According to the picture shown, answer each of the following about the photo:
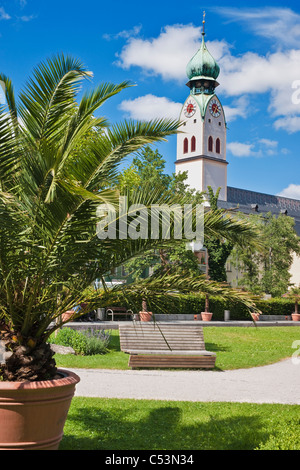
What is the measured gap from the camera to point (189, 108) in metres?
77.9

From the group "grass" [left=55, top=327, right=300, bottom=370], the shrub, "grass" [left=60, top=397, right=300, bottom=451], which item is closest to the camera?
"grass" [left=60, top=397, right=300, bottom=451]

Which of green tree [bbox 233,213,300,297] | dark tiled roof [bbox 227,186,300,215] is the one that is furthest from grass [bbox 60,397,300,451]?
dark tiled roof [bbox 227,186,300,215]

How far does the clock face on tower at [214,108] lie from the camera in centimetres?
7700

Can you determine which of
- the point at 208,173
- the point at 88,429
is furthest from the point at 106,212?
the point at 208,173

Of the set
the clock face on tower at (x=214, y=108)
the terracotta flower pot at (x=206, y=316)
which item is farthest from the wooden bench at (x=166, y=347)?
the clock face on tower at (x=214, y=108)

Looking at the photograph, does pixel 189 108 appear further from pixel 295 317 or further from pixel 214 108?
pixel 295 317

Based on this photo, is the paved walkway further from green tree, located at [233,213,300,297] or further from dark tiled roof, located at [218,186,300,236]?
dark tiled roof, located at [218,186,300,236]

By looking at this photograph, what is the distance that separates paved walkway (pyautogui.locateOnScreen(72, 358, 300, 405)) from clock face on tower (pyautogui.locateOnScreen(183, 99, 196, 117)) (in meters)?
68.2

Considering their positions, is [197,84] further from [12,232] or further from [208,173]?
[12,232]

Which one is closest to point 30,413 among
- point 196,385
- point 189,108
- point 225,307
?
point 196,385

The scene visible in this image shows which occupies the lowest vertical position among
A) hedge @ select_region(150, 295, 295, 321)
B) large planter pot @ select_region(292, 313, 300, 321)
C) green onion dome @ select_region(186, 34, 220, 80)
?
large planter pot @ select_region(292, 313, 300, 321)

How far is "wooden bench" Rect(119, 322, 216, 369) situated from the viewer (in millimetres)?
11766

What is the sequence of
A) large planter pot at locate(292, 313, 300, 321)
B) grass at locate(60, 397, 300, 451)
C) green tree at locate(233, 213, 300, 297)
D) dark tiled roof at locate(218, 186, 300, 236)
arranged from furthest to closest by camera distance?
dark tiled roof at locate(218, 186, 300, 236) → green tree at locate(233, 213, 300, 297) → large planter pot at locate(292, 313, 300, 321) → grass at locate(60, 397, 300, 451)

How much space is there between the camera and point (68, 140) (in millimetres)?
5246
